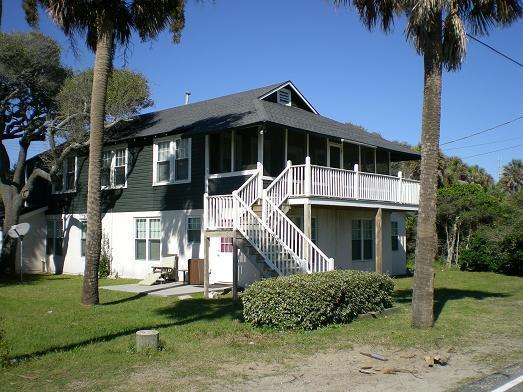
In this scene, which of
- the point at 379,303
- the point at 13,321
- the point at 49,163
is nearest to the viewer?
the point at 13,321

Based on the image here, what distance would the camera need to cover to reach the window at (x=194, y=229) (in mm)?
19922

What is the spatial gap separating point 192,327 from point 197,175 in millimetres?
9542

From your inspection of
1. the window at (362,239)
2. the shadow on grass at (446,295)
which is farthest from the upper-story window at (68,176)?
the shadow on grass at (446,295)

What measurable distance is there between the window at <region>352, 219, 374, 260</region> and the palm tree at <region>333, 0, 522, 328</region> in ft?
38.1

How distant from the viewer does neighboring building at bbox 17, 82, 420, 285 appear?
16828mm

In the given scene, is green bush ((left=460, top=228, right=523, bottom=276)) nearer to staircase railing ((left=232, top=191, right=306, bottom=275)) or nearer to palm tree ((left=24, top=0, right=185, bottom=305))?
staircase railing ((left=232, top=191, right=306, bottom=275))

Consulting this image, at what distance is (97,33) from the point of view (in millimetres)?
15672

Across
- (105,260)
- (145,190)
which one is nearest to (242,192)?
(145,190)

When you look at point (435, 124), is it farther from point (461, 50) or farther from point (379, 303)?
point (379, 303)

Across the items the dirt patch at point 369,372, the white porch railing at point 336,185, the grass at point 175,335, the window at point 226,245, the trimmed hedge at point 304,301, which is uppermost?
the white porch railing at point 336,185

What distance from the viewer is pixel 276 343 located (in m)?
9.66

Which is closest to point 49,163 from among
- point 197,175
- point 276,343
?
point 197,175

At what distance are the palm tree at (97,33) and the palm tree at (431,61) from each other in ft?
23.8

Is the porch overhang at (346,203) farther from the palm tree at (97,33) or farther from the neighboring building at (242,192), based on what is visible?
the palm tree at (97,33)
